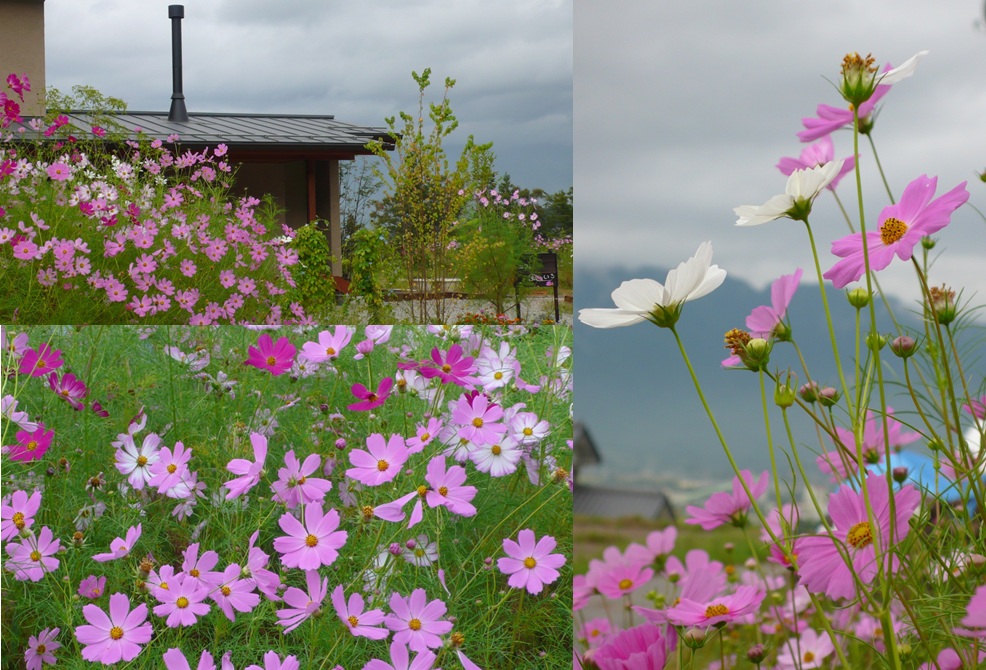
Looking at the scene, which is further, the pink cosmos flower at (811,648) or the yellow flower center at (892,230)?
the pink cosmos flower at (811,648)

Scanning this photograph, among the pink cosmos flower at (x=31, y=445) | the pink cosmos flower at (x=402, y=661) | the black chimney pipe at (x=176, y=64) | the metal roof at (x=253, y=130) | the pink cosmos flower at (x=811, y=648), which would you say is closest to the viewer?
the pink cosmos flower at (x=811, y=648)

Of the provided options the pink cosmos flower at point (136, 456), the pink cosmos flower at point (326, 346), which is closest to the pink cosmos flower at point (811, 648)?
the pink cosmos flower at point (326, 346)

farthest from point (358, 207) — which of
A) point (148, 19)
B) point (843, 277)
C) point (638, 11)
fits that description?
point (843, 277)

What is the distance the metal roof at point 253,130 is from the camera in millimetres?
3027

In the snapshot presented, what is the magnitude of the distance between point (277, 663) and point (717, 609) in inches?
25.7

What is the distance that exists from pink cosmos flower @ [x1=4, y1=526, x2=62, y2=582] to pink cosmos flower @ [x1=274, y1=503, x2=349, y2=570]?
32 cm

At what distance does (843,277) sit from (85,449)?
103 cm

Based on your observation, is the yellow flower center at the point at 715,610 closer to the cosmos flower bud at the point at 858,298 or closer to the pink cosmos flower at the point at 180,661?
the cosmos flower bud at the point at 858,298

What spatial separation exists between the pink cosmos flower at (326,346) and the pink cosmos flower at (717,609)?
28.0 inches

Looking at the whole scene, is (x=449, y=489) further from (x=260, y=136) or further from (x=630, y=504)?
(x=260, y=136)

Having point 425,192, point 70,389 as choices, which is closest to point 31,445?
point 70,389

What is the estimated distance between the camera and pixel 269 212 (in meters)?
3.15

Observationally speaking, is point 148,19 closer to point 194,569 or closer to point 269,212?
point 269,212

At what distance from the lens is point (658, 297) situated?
0.57m
